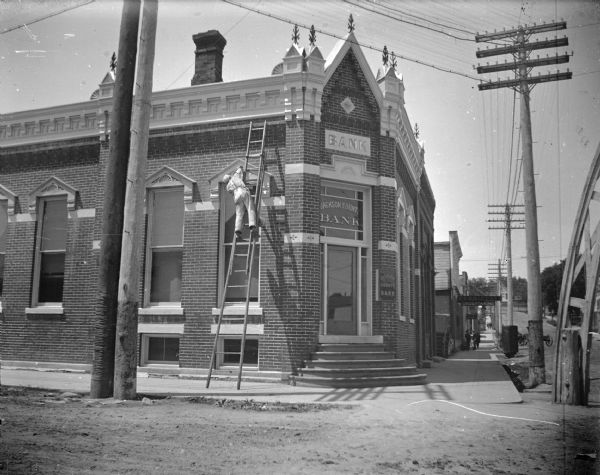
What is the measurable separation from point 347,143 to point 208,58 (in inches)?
180

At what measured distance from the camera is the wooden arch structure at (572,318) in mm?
9031

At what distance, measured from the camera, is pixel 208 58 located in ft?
51.0

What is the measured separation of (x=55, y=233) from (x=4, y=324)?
267cm

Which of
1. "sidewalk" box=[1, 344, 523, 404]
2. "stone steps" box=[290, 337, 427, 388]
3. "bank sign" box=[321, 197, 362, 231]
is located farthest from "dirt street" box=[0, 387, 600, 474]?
"bank sign" box=[321, 197, 362, 231]

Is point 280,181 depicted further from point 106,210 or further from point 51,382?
point 51,382

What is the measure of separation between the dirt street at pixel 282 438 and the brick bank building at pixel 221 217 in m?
4.44

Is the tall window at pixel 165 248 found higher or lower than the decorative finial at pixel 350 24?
lower

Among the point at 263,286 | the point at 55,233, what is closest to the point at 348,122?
the point at 263,286

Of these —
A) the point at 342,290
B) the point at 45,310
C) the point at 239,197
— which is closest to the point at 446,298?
the point at 342,290

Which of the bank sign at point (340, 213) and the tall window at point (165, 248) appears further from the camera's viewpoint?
the tall window at point (165, 248)

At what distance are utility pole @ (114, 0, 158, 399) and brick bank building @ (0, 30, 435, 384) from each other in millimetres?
4081

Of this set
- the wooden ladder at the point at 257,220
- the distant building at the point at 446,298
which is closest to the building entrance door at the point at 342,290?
the wooden ladder at the point at 257,220

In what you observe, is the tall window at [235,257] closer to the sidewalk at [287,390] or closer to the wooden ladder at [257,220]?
the wooden ladder at [257,220]

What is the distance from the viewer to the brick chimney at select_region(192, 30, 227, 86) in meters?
15.5
